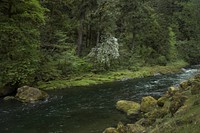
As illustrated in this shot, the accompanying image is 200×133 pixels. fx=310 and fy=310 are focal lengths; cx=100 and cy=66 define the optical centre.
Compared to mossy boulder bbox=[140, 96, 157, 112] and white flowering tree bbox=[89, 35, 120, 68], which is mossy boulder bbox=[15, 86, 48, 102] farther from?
white flowering tree bbox=[89, 35, 120, 68]

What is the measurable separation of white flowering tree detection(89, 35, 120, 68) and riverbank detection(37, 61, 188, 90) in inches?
74.2

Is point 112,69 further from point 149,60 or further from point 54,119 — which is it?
point 54,119

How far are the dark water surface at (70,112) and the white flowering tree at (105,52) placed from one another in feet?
41.1

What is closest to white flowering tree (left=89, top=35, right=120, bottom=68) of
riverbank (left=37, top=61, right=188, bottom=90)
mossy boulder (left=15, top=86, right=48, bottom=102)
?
riverbank (left=37, top=61, right=188, bottom=90)

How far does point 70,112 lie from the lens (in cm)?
2272

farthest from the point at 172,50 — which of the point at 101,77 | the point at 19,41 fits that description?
the point at 19,41

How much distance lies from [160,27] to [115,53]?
1787cm

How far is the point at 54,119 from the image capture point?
2077 centimetres

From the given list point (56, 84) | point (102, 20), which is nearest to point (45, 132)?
point (56, 84)

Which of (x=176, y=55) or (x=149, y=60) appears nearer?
(x=149, y=60)

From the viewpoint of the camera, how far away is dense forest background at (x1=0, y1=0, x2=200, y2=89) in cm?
3394

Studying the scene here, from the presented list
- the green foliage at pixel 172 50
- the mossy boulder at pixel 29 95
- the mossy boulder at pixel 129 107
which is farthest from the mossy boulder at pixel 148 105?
the green foliage at pixel 172 50

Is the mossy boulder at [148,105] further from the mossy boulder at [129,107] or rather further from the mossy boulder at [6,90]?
the mossy boulder at [6,90]

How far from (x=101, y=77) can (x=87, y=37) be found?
14783 millimetres
